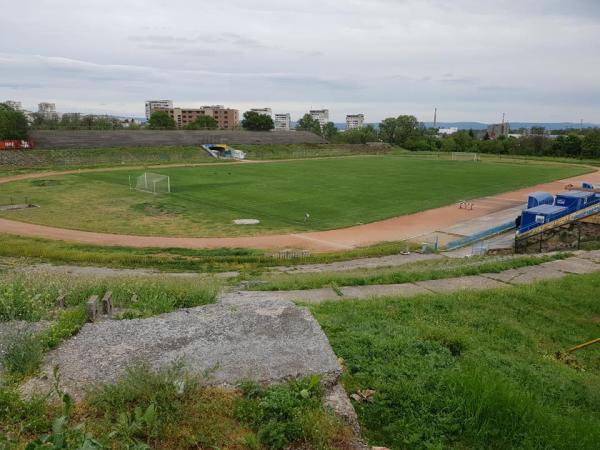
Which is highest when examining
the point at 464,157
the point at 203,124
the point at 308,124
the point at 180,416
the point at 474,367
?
the point at 308,124

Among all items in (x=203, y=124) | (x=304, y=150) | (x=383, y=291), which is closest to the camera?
(x=383, y=291)

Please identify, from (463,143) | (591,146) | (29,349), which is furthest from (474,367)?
(463,143)

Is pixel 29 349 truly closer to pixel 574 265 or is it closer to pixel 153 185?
pixel 574 265

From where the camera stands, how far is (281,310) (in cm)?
985

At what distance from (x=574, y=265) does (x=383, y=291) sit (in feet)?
32.0

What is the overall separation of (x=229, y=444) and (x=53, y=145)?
92.7 m

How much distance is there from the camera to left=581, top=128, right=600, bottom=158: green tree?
3944 inches

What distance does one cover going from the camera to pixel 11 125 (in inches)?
3219

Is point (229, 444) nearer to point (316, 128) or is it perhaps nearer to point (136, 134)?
point (136, 134)

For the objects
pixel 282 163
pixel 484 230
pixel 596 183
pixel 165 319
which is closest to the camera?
pixel 165 319

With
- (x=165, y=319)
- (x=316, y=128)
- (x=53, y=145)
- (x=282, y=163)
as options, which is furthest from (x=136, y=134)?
(x=165, y=319)

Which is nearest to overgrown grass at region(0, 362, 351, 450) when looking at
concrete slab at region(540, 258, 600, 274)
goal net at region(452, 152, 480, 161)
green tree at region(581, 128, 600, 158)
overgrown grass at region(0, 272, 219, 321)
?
overgrown grass at region(0, 272, 219, 321)

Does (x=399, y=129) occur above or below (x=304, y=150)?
above

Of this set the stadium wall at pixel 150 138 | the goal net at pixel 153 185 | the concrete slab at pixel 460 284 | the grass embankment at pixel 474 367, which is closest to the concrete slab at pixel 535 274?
the concrete slab at pixel 460 284
